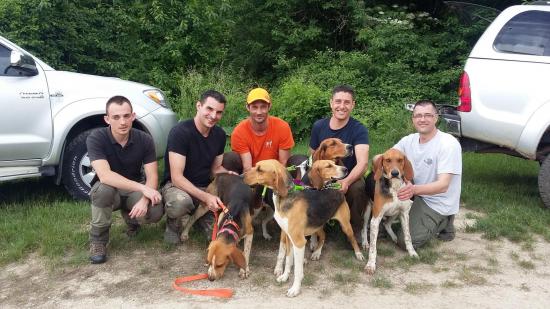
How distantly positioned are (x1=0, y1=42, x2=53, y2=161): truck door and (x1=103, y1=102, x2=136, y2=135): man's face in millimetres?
1358

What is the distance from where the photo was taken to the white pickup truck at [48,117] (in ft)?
16.4

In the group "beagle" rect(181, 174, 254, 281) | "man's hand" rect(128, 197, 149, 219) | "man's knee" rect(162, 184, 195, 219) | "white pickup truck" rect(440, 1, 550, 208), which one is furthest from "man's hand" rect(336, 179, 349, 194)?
"white pickup truck" rect(440, 1, 550, 208)

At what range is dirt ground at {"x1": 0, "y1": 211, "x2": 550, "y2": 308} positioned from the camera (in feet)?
11.6

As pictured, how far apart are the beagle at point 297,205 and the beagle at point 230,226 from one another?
334 millimetres

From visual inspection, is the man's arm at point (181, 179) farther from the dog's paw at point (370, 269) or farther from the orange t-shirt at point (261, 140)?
the dog's paw at point (370, 269)

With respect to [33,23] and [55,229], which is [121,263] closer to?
[55,229]

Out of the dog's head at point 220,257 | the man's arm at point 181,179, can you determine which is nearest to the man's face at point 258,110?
the man's arm at point 181,179

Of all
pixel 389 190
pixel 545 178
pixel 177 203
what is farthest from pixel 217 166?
pixel 545 178

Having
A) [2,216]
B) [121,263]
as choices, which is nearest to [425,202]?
[121,263]

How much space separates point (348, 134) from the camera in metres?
4.74

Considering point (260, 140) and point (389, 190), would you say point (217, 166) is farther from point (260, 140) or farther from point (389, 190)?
point (389, 190)

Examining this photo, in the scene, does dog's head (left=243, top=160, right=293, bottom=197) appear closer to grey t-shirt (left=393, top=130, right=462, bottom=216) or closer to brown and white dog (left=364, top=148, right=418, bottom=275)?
brown and white dog (left=364, top=148, right=418, bottom=275)

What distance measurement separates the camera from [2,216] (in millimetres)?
5125

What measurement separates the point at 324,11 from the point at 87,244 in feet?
34.6
